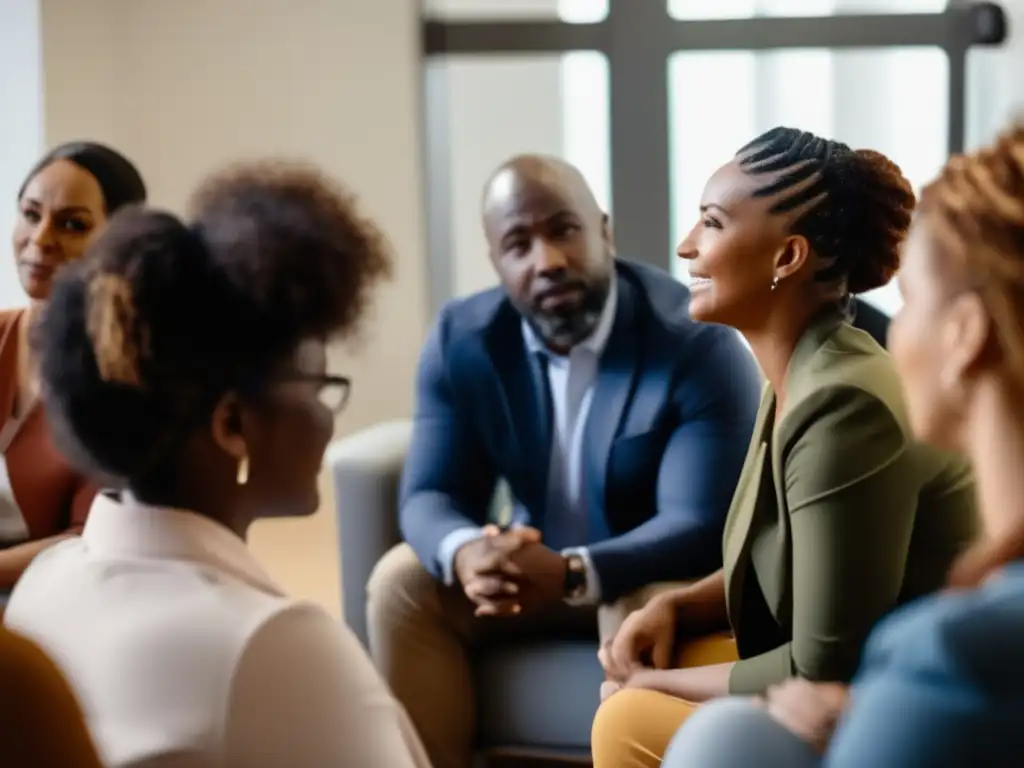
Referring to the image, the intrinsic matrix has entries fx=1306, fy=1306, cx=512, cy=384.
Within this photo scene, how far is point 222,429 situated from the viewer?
79 cm

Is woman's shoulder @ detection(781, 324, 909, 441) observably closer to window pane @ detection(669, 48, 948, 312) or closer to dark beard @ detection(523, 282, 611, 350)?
dark beard @ detection(523, 282, 611, 350)

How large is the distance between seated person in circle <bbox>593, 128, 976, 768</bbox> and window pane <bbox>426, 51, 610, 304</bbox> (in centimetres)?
187

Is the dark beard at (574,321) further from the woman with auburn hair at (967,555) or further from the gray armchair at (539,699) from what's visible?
the woman with auburn hair at (967,555)

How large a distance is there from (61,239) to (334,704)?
907 mm

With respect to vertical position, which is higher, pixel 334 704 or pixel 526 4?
pixel 526 4

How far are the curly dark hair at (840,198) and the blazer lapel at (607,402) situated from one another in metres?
0.67

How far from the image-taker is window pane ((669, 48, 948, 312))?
9.70 ft

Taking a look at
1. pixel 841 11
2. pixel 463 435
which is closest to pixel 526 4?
pixel 841 11

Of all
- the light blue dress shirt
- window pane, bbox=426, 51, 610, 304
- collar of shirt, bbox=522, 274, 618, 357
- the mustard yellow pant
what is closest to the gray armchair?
the light blue dress shirt

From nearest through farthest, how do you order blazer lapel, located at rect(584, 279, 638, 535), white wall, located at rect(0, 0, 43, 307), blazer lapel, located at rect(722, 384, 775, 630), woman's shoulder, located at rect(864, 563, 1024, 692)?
woman's shoulder, located at rect(864, 563, 1024, 692) → blazer lapel, located at rect(722, 384, 775, 630) → blazer lapel, located at rect(584, 279, 638, 535) → white wall, located at rect(0, 0, 43, 307)

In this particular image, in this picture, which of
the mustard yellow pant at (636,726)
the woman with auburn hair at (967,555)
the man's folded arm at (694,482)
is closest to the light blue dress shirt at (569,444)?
the man's folded arm at (694,482)

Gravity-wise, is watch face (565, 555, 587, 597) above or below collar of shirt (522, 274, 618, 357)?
below

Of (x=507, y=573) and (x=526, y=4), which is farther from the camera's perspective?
(x=526, y=4)

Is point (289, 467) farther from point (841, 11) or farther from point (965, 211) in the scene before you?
point (841, 11)
